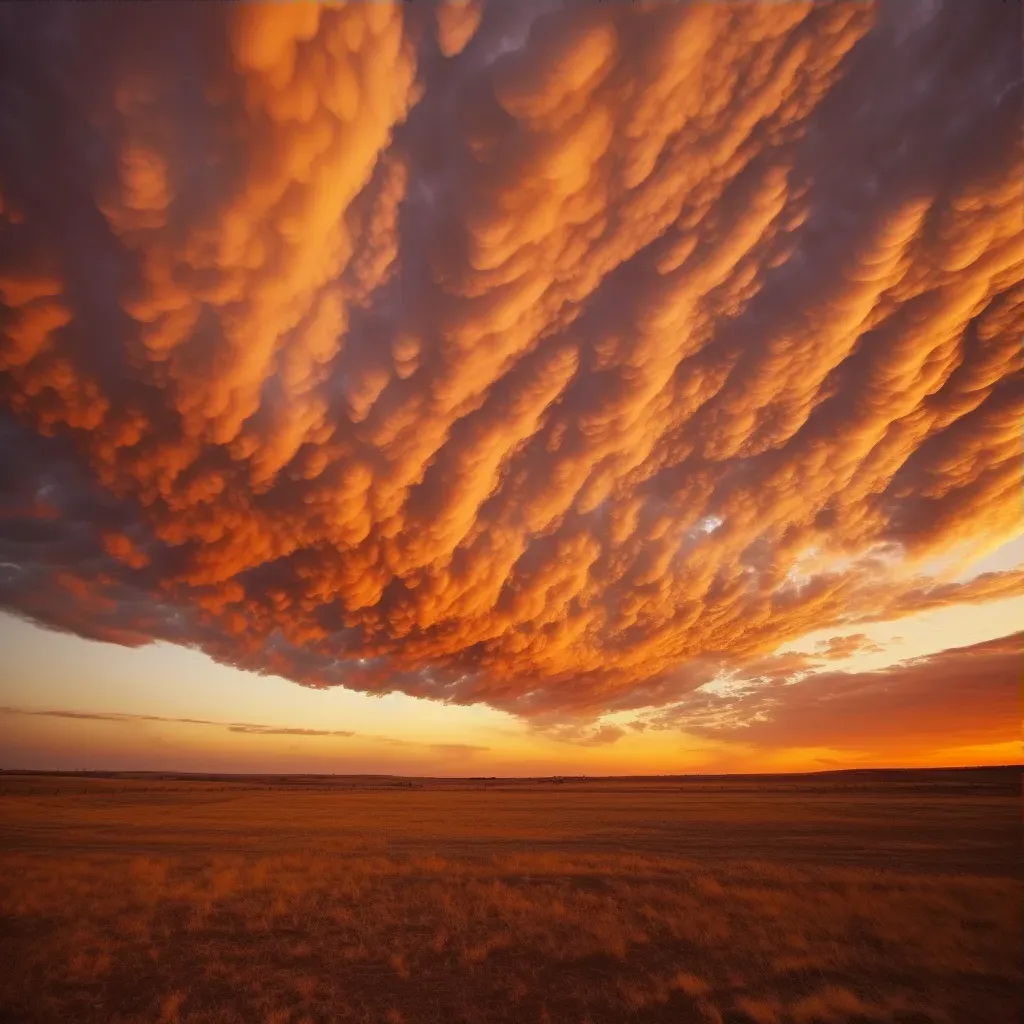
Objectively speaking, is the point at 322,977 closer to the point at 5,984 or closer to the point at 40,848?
the point at 5,984

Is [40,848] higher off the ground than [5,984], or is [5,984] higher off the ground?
[40,848]

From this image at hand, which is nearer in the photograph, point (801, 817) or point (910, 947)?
point (910, 947)

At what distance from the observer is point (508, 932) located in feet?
47.3

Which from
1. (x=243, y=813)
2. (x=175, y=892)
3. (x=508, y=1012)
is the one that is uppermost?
(x=243, y=813)

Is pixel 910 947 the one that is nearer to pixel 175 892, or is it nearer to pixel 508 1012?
pixel 508 1012

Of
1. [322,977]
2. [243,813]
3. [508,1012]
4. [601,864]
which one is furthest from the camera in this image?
[243,813]

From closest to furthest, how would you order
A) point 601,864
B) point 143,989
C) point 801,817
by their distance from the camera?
point 143,989 < point 601,864 < point 801,817

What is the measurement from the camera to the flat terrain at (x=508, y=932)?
34.6ft

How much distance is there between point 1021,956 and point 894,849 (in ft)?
58.1

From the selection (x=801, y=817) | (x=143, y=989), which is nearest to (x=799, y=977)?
(x=143, y=989)

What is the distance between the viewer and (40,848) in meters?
26.2

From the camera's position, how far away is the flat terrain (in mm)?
10555

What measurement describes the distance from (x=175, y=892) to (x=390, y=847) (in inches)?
470

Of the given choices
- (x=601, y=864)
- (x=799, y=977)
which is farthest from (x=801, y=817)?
(x=799, y=977)
